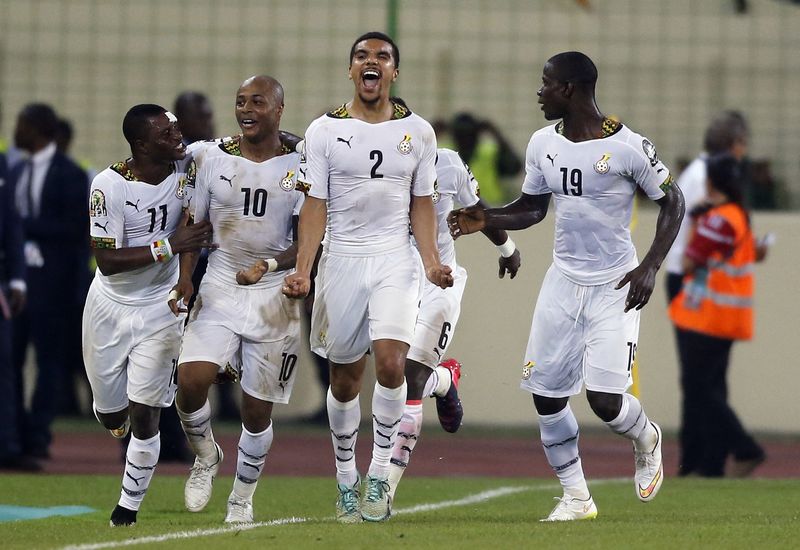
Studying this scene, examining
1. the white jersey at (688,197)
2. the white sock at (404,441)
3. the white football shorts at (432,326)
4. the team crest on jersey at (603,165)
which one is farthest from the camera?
the white jersey at (688,197)

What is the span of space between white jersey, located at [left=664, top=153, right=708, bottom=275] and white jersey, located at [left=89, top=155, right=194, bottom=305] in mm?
4955

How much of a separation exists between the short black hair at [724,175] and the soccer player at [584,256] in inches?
128

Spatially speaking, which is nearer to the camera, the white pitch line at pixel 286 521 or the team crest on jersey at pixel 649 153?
the white pitch line at pixel 286 521

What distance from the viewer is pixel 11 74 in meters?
16.1

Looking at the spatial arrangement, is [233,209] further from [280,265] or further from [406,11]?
[406,11]

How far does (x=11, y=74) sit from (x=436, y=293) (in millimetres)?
7747

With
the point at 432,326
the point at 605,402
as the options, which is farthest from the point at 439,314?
the point at 605,402

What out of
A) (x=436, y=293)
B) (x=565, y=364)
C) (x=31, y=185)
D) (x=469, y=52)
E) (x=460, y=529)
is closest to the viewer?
(x=460, y=529)

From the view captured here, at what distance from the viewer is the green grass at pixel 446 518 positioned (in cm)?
773

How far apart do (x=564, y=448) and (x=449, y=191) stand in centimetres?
169

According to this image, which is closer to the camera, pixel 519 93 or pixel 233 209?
pixel 233 209

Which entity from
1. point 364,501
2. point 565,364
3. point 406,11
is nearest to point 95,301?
point 364,501

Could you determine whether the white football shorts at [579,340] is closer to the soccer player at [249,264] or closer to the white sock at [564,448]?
the white sock at [564,448]

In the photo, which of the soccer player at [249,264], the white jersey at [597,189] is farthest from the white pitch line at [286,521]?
the white jersey at [597,189]
